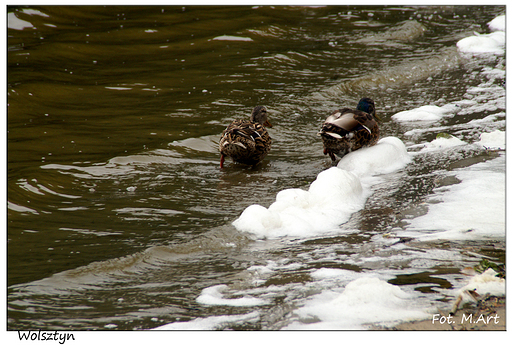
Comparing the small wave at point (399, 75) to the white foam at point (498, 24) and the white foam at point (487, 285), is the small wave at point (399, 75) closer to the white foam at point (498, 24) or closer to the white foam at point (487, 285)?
the white foam at point (498, 24)

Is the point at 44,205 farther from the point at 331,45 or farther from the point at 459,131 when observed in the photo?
the point at 331,45

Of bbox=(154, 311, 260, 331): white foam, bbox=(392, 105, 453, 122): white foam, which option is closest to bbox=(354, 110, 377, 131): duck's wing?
bbox=(392, 105, 453, 122): white foam

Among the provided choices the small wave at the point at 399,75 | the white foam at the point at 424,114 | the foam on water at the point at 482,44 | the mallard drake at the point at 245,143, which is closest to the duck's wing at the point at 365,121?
the mallard drake at the point at 245,143

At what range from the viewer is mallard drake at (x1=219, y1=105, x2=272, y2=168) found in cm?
647

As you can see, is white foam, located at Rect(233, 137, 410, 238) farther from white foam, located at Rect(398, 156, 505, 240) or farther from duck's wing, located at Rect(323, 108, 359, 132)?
white foam, located at Rect(398, 156, 505, 240)

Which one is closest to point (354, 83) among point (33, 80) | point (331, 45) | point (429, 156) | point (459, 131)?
point (331, 45)

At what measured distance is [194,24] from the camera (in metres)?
13.4

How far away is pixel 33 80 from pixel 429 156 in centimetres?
815

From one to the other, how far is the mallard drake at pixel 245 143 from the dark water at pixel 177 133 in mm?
205

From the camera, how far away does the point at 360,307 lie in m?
2.96

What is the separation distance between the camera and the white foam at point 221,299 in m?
3.16

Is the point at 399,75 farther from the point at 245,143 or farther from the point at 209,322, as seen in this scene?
the point at 209,322

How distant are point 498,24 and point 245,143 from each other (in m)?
11.3

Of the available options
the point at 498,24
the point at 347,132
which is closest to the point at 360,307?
the point at 347,132
